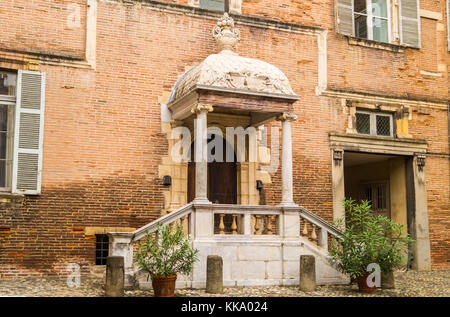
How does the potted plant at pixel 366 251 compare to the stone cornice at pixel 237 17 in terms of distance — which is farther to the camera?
the stone cornice at pixel 237 17

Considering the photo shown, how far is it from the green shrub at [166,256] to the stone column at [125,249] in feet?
1.03

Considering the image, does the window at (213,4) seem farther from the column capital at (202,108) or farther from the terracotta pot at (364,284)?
the terracotta pot at (364,284)

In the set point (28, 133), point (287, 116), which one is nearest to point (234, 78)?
point (287, 116)

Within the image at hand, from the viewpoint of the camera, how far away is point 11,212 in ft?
35.0

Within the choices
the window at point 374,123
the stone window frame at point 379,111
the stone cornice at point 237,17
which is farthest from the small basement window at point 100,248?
the window at point 374,123

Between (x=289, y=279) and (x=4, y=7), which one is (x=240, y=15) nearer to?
(x=4, y=7)

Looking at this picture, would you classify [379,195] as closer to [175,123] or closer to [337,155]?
[337,155]

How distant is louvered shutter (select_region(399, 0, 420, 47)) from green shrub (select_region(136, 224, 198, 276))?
28.6ft

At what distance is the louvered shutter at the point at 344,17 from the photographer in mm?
14125

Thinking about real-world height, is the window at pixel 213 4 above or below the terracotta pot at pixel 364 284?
above

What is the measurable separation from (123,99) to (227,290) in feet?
14.8

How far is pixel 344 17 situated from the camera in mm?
14219

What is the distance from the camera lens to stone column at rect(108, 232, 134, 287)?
9492mm

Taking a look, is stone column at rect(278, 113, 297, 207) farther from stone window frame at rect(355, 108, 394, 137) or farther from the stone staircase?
stone window frame at rect(355, 108, 394, 137)
